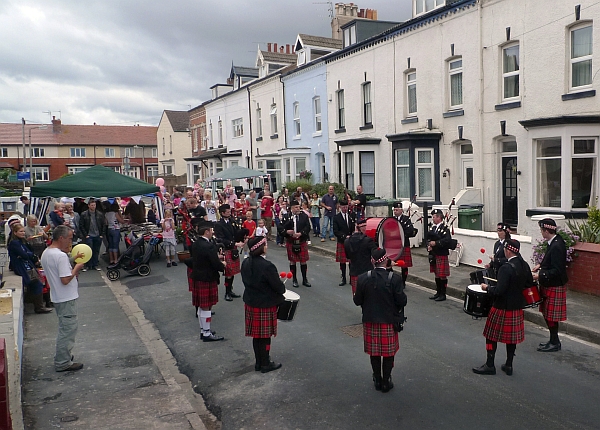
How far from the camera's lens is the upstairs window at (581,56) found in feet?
46.6

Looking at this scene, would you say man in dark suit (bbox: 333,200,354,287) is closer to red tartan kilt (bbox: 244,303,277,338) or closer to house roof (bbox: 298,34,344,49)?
red tartan kilt (bbox: 244,303,277,338)

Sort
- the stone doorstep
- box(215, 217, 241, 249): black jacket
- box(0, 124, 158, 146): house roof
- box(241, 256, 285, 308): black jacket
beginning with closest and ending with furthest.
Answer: box(241, 256, 285, 308): black jacket, the stone doorstep, box(215, 217, 241, 249): black jacket, box(0, 124, 158, 146): house roof

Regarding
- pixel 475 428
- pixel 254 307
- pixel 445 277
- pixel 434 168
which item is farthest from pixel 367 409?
pixel 434 168

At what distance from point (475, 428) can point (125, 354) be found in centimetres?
502

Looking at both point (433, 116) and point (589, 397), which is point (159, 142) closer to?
point (433, 116)

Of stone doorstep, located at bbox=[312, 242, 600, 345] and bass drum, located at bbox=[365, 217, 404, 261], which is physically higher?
bass drum, located at bbox=[365, 217, 404, 261]

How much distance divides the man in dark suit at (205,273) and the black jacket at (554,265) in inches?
183

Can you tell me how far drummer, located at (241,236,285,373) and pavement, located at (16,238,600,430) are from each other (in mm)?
1046

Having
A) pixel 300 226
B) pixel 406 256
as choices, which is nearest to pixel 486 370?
pixel 406 256

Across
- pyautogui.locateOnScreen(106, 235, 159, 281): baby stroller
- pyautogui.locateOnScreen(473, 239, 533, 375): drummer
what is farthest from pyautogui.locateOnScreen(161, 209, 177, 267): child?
pyautogui.locateOnScreen(473, 239, 533, 375): drummer

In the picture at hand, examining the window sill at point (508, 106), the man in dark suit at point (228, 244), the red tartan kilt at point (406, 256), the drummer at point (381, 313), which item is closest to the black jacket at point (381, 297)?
the drummer at point (381, 313)

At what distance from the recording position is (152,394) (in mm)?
6570

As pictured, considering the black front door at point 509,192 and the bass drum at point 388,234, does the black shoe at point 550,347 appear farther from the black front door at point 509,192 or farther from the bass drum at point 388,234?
the black front door at point 509,192

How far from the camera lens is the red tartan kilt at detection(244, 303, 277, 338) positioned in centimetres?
710
